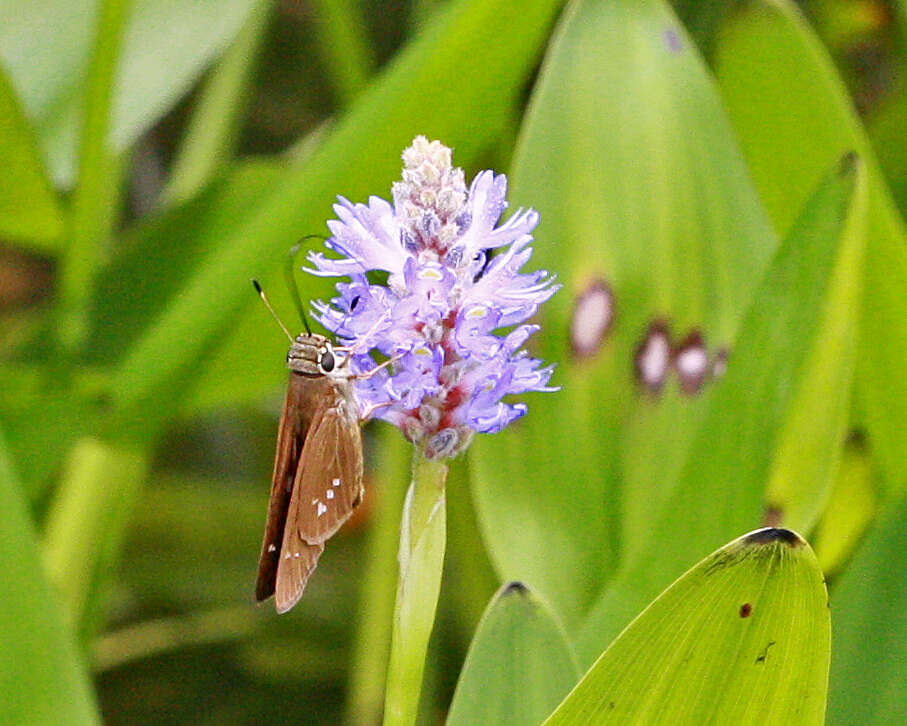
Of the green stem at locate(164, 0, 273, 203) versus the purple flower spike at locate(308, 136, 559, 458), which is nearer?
the purple flower spike at locate(308, 136, 559, 458)

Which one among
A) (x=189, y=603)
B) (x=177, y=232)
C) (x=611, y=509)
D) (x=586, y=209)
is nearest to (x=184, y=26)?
(x=177, y=232)

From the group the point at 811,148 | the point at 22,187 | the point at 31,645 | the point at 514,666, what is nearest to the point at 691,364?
the point at 811,148

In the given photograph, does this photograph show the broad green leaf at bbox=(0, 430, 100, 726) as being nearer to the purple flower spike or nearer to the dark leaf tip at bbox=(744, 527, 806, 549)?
the purple flower spike

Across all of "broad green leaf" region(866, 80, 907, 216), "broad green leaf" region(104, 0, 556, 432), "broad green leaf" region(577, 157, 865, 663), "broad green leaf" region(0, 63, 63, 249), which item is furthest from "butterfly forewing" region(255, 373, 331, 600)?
"broad green leaf" region(866, 80, 907, 216)

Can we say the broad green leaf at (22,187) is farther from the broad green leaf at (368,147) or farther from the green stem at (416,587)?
the green stem at (416,587)

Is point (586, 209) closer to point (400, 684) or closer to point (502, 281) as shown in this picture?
point (502, 281)
